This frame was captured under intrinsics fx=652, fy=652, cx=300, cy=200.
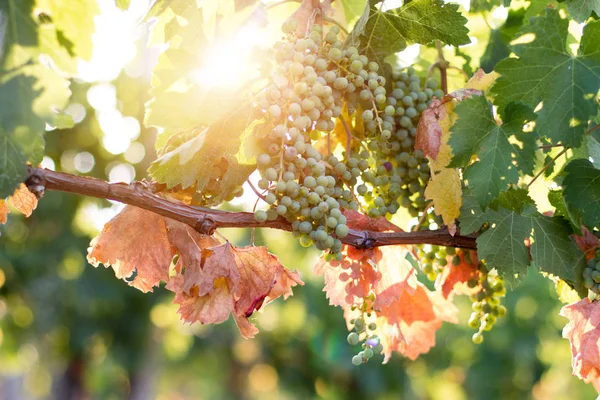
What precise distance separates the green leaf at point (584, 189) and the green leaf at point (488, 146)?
0.07 m

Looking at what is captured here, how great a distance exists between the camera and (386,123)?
3.68 feet

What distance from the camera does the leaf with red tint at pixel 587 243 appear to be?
1.12 meters

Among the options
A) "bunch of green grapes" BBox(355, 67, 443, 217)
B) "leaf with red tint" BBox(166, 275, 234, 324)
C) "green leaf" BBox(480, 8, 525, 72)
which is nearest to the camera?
"leaf with red tint" BBox(166, 275, 234, 324)

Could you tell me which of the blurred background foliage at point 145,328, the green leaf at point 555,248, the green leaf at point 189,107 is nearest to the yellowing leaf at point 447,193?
the green leaf at point 555,248

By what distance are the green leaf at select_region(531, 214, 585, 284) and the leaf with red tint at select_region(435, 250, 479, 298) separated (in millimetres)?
197

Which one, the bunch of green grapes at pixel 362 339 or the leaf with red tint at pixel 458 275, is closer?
the bunch of green grapes at pixel 362 339

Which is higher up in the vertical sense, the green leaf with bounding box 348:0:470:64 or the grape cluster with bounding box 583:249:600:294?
the green leaf with bounding box 348:0:470:64

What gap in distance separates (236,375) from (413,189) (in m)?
16.2

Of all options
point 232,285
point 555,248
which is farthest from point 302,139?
point 555,248

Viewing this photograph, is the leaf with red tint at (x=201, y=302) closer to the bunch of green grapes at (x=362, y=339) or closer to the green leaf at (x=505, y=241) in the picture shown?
the bunch of green grapes at (x=362, y=339)

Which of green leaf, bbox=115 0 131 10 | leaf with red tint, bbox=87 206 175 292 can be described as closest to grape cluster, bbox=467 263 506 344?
leaf with red tint, bbox=87 206 175 292

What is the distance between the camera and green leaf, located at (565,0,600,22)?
1.07 meters

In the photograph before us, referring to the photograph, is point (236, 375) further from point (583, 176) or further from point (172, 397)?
point (583, 176)

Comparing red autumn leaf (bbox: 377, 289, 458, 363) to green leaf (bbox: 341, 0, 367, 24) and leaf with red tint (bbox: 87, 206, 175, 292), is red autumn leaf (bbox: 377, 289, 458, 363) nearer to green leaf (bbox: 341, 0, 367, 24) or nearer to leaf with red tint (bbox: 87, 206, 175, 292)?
leaf with red tint (bbox: 87, 206, 175, 292)
